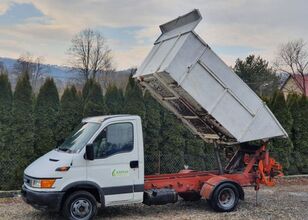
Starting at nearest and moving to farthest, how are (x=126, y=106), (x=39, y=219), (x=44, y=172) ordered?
(x=44, y=172)
(x=39, y=219)
(x=126, y=106)

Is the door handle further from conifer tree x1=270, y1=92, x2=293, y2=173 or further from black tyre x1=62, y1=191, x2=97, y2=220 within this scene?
conifer tree x1=270, y1=92, x2=293, y2=173

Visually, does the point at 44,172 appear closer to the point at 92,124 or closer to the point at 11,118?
the point at 92,124

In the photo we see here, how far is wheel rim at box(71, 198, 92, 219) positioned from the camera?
7844mm

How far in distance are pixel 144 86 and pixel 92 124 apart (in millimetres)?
1650

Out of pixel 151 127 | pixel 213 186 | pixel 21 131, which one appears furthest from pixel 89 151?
pixel 151 127

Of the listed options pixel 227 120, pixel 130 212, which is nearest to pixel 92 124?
pixel 130 212

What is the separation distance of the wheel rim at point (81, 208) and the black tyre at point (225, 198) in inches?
99.9

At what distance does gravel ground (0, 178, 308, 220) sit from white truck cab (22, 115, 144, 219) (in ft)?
2.39

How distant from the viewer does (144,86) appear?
31.3 feet

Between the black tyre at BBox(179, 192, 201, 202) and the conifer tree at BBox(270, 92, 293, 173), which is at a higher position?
the conifer tree at BBox(270, 92, 293, 173)

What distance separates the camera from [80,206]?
25.9 feet

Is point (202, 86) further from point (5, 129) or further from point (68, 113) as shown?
point (5, 129)

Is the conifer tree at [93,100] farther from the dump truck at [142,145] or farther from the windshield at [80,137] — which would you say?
the windshield at [80,137]

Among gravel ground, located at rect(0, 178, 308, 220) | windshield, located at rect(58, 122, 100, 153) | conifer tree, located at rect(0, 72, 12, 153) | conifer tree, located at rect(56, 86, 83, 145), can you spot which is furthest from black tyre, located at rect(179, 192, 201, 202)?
conifer tree, located at rect(0, 72, 12, 153)
